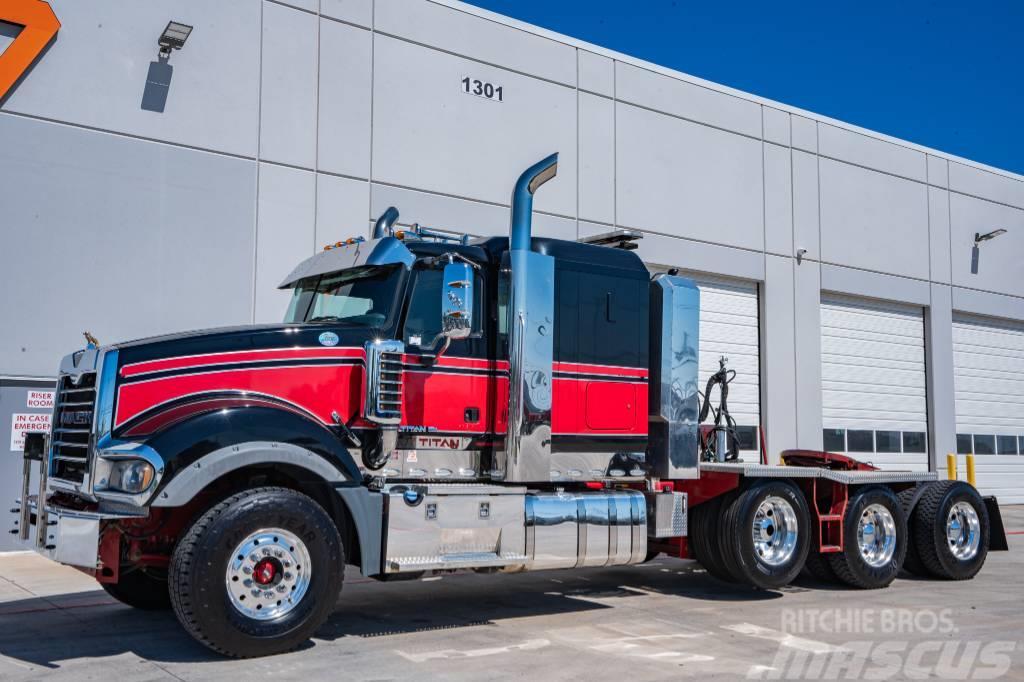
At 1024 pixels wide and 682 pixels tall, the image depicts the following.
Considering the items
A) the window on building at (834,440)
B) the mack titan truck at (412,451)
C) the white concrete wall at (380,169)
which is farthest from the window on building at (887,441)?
the mack titan truck at (412,451)

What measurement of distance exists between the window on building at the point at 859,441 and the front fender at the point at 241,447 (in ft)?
54.0

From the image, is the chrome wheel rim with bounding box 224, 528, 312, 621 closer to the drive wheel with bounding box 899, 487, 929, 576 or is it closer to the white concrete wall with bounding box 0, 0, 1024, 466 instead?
the drive wheel with bounding box 899, 487, 929, 576

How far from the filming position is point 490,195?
17000mm

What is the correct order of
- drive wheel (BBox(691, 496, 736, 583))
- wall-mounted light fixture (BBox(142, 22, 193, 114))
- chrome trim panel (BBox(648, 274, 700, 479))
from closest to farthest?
chrome trim panel (BBox(648, 274, 700, 479)) < drive wheel (BBox(691, 496, 736, 583)) < wall-mounted light fixture (BBox(142, 22, 193, 114))

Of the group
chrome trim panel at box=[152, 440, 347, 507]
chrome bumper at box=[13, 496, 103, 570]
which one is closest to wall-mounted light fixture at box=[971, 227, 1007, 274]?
chrome trim panel at box=[152, 440, 347, 507]

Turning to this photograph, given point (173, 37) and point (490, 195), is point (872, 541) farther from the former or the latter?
point (173, 37)

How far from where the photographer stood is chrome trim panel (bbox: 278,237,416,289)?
26.2 feet

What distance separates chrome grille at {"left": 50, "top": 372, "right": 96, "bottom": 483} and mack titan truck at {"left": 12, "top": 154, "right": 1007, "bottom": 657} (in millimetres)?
25

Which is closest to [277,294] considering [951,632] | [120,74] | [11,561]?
[120,74]

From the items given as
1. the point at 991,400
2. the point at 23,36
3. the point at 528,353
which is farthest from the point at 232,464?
the point at 991,400

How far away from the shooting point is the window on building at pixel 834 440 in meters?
21.1

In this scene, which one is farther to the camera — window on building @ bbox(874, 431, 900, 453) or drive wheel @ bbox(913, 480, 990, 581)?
window on building @ bbox(874, 431, 900, 453)

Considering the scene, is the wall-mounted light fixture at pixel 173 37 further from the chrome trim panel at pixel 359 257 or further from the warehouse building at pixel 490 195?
the chrome trim panel at pixel 359 257

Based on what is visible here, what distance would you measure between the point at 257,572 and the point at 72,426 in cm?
191
